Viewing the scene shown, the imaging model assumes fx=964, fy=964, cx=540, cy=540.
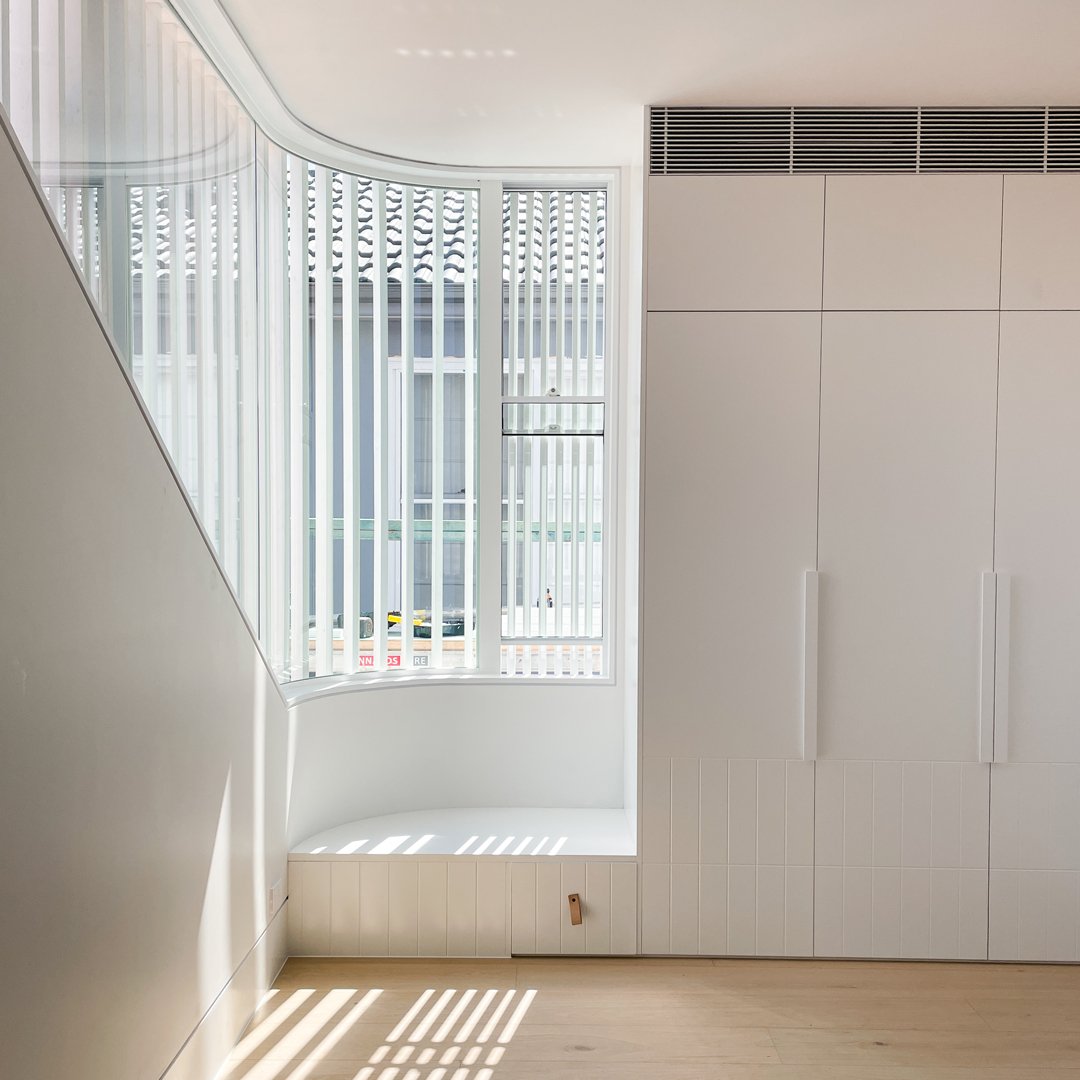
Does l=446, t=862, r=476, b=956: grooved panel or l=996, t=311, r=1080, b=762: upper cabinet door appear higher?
l=996, t=311, r=1080, b=762: upper cabinet door

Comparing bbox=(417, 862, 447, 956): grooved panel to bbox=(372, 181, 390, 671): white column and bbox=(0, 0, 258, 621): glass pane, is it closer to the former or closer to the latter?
bbox=(372, 181, 390, 671): white column

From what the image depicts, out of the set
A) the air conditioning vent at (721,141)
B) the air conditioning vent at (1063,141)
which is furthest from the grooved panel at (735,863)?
the air conditioning vent at (1063,141)

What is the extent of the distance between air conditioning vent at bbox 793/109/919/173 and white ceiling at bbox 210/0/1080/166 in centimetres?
5

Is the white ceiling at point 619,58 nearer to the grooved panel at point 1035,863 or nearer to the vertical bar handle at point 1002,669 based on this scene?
the vertical bar handle at point 1002,669

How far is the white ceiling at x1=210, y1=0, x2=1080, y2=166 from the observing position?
93.9 inches

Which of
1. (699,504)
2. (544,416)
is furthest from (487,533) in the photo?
(699,504)

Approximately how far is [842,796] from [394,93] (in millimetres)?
2525

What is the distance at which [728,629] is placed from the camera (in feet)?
9.77

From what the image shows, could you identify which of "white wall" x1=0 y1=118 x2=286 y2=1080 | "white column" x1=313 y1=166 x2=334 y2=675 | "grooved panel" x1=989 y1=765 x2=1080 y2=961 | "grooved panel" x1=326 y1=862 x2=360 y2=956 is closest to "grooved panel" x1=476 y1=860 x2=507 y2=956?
"grooved panel" x1=326 y1=862 x2=360 y2=956

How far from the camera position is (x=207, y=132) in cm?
250

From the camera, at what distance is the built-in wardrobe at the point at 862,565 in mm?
2934

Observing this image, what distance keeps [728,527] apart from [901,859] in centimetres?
116

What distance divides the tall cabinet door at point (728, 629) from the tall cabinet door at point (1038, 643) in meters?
0.59

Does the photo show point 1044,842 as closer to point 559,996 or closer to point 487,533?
point 559,996
